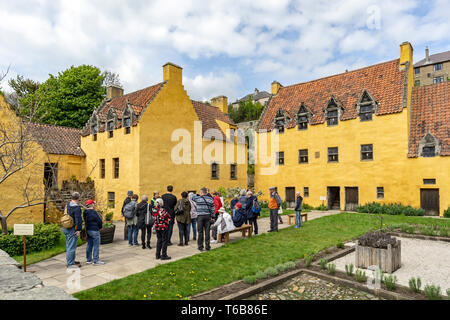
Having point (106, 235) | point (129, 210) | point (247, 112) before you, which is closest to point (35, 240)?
point (106, 235)

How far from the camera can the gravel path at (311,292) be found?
639cm

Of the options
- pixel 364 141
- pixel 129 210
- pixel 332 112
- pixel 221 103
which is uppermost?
pixel 221 103

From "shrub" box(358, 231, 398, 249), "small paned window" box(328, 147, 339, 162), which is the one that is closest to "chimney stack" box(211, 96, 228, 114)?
"small paned window" box(328, 147, 339, 162)

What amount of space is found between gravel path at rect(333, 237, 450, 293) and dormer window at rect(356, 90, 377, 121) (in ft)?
43.1

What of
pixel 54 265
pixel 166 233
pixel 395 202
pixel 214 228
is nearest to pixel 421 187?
pixel 395 202

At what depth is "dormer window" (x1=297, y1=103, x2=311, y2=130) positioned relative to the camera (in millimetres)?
26156

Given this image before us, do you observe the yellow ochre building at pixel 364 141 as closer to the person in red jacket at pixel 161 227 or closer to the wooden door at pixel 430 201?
the wooden door at pixel 430 201

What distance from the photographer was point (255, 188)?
1146 inches

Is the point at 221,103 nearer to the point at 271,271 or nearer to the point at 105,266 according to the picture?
the point at 105,266

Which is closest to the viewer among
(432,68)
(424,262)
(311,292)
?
(311,292)

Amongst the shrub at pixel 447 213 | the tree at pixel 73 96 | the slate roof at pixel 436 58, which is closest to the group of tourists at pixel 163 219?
the shrub at pixel 447 213

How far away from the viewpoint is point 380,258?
8.22 metres

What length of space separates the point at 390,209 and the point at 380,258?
1450cm
